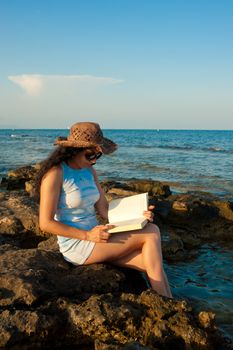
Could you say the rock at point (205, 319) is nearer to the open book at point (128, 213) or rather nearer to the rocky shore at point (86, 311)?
the rocky shore at point (86, 311)

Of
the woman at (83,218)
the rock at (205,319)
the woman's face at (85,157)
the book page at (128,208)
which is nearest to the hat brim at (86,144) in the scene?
the woman at (83,218)

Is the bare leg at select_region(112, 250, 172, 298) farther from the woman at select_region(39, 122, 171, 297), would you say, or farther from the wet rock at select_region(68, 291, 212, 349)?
the wet rock at select_region(68, 291, 212, 349)

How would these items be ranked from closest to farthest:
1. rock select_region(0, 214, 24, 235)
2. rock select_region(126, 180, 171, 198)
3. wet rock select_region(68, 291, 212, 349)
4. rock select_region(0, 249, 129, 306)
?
1. wet rock select_region(68, 291, 212, 349)
2. rock select_region(0, 249, 129, 306)
3. rock select_region(0, 214, 24, 235)
4. rock select_region(126, 180, 171, 198)

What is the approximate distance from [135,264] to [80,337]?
1.12 m

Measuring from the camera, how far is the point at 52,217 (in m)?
4.19

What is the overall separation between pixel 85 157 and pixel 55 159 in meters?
0.36

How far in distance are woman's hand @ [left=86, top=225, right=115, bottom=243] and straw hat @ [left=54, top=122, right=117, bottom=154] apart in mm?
783

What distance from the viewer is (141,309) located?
11.5ft

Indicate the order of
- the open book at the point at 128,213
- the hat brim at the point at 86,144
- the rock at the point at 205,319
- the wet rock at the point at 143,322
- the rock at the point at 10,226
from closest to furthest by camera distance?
the wet rock at the point at 143,322
the rock at the point at 205,319
the open book at the point at 128,213
the hat brim at the point at 86,144
the rock at the point at 10,226

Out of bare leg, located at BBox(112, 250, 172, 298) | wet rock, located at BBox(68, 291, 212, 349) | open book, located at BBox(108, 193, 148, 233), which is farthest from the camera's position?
bare leg, located at BBox(112, 250, 172, 298)

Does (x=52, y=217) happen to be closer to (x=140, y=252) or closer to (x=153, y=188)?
(x=140, y=252)

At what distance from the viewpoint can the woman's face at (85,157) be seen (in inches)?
175

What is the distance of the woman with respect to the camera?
4.18m

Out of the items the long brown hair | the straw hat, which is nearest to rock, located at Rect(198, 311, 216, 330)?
the straw hat
